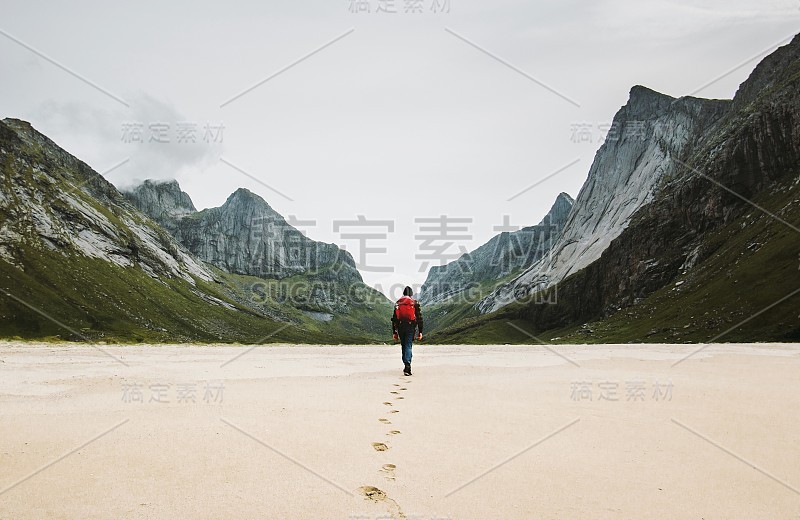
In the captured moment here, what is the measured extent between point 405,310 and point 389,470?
13478mm

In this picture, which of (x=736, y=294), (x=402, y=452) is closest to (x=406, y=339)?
(x=402, y=452)

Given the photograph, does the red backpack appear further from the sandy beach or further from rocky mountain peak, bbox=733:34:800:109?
rocky mountain peak, bbox=733:34:800:109

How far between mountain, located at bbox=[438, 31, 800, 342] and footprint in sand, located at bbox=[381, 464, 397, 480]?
242ft

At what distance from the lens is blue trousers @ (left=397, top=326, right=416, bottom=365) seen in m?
19.2

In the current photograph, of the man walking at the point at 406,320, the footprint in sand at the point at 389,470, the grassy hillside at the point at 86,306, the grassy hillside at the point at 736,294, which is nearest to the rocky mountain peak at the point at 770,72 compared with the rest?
the grassy hillside at the point at 736,294

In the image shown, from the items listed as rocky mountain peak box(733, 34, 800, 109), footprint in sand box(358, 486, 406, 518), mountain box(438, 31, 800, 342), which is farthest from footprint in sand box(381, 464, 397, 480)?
rocky mountain peak box(733, 34, 800, 109)

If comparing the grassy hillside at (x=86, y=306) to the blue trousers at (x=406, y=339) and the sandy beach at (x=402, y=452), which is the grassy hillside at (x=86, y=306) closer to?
the blue trousers at (x=406, y=339)

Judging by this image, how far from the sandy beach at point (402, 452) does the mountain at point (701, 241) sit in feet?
224

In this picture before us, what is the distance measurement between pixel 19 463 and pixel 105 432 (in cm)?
162

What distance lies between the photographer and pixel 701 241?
123 m

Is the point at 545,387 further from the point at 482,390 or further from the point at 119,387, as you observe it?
the point at 119,387

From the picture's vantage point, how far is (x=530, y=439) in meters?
7.97

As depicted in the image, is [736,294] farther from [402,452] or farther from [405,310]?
[402,452]

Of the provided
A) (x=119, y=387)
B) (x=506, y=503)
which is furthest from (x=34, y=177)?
(x=506, y=503)
